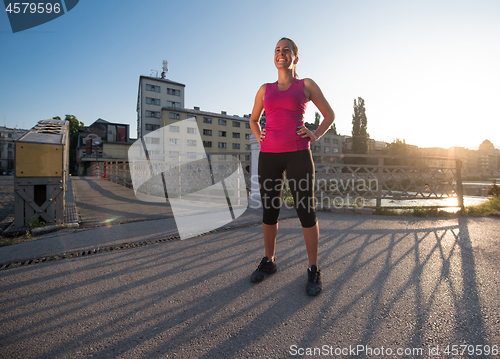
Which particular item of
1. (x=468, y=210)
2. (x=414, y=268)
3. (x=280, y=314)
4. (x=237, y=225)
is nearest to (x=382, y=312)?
(x=280, y=314)

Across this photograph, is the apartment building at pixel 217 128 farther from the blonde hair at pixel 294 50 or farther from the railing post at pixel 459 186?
the blonde hair at pixel 294 50

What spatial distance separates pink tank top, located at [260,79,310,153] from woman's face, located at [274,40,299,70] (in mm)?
147

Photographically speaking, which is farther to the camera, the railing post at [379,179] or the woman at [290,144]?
the railing post at [379,179]

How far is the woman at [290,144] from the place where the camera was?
6.22 ft

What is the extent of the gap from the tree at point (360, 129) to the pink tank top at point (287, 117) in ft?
147

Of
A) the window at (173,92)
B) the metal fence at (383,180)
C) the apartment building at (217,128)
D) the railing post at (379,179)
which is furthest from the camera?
the window at (173,92)

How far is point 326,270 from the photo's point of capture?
7.07ft

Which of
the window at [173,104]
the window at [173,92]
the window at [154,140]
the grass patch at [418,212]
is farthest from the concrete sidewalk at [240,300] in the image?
the window at [173,92]

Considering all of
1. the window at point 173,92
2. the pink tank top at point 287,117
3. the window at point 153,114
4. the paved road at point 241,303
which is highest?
the window at point 173,92

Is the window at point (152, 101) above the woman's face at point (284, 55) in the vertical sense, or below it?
above

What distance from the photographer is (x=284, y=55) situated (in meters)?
1.93

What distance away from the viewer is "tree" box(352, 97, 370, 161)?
4307 centimetres

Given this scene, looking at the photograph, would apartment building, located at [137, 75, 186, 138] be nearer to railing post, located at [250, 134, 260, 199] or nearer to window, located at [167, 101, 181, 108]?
window, located at [167, 101, 181, 108]

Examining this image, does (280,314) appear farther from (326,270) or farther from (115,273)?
(115,273)
